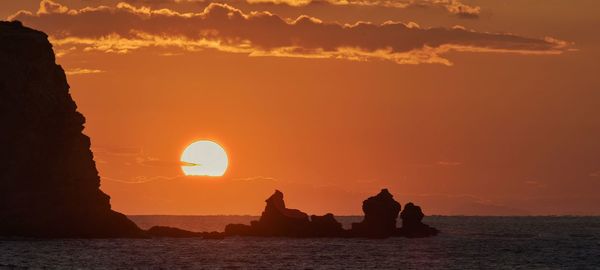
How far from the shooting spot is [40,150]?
136 m

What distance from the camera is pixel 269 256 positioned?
4867 inches

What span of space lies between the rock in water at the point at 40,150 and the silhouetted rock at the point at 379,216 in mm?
39887

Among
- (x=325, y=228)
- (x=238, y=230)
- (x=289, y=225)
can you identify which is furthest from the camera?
(x=238, y=230)

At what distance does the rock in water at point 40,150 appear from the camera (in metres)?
133

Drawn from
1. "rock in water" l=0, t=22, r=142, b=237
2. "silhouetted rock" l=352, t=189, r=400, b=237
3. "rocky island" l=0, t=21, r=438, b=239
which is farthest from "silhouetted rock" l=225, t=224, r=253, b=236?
"rock in water" l=0, t=22, r=142, b=237

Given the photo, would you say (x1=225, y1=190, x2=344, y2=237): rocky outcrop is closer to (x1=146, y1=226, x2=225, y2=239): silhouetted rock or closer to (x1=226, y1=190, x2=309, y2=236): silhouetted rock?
(x1=226, y1=190, x2=309, y2=236): silhouetted rock

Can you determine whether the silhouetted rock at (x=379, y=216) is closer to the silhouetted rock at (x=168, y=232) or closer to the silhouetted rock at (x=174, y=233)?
the silhouetted rock at (x=174, y=233)

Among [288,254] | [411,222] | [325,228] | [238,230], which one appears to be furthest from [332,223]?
[288,254]

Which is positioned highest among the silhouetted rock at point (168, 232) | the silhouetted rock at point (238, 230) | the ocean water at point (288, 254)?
the silhouetted rock at point (238, 230)

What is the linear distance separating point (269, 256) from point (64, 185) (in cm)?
2877

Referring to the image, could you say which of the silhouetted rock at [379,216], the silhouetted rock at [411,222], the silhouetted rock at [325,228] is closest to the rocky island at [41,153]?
the silhouetted rock at [325,228]

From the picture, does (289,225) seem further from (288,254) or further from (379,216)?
(288,254)

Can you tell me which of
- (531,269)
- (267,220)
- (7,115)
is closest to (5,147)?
(7,115)

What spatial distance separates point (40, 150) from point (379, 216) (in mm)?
53431
